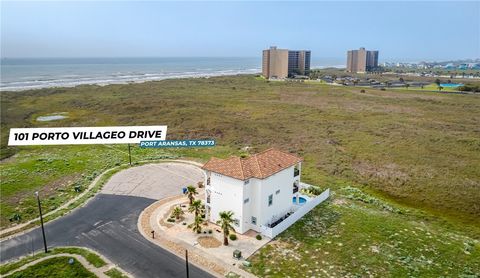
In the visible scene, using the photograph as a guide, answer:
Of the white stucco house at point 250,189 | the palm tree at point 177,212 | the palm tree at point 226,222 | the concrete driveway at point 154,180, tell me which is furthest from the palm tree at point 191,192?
the palm tree at point 226,222

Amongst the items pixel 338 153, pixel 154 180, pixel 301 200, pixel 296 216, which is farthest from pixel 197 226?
pixel 338 153

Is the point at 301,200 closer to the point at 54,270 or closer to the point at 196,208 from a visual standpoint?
the point at 196,208

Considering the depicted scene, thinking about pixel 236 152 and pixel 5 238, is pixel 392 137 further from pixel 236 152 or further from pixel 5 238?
pixel 5 238

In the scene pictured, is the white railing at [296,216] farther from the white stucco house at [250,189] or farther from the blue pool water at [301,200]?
the blue pool water at [301,200]

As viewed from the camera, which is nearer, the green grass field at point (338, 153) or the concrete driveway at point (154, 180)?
the green grass field at point (338, 153)

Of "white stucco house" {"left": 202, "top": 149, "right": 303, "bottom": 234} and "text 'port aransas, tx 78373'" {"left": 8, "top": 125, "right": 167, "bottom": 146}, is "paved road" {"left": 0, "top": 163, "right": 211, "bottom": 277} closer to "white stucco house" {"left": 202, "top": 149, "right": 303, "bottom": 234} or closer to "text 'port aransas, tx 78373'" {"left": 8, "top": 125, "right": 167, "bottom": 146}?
"white stucco house" {"left": 202, "top": 149, "right": 303, "bottom": 234}

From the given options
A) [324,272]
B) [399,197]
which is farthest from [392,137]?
[324,272]
